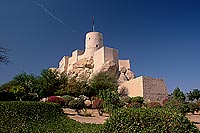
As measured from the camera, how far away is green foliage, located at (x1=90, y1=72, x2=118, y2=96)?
31219 mm

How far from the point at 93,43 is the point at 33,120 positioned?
33835 mm

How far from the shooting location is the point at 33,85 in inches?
1142

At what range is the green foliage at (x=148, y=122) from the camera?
4.68 meters

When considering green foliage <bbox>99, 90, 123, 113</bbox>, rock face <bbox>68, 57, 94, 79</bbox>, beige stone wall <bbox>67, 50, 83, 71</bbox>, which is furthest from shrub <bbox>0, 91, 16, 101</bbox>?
beige stone wall <bbox>67, 50, 83, 71</bbox>

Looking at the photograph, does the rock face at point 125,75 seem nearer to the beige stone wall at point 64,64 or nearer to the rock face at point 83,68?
the rock face at point 83,68

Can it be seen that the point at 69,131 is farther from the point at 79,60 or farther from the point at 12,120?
the point at 79,60

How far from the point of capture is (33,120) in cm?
962

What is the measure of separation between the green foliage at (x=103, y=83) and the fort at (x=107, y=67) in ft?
5.82

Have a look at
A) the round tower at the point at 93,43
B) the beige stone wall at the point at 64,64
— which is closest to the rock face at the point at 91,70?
the round tower at the point at 93,43

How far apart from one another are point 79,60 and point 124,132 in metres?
38.9

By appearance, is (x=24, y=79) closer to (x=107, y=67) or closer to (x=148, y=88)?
(x=107, y=67)

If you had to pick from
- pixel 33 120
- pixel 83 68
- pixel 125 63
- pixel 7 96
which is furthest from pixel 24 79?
pixel 33 120

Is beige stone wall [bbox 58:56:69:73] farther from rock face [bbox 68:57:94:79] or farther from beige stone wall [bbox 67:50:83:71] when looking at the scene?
rock face [bbox 68:57:94:79]

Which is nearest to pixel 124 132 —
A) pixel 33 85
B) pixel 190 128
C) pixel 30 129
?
pixel 190 128
